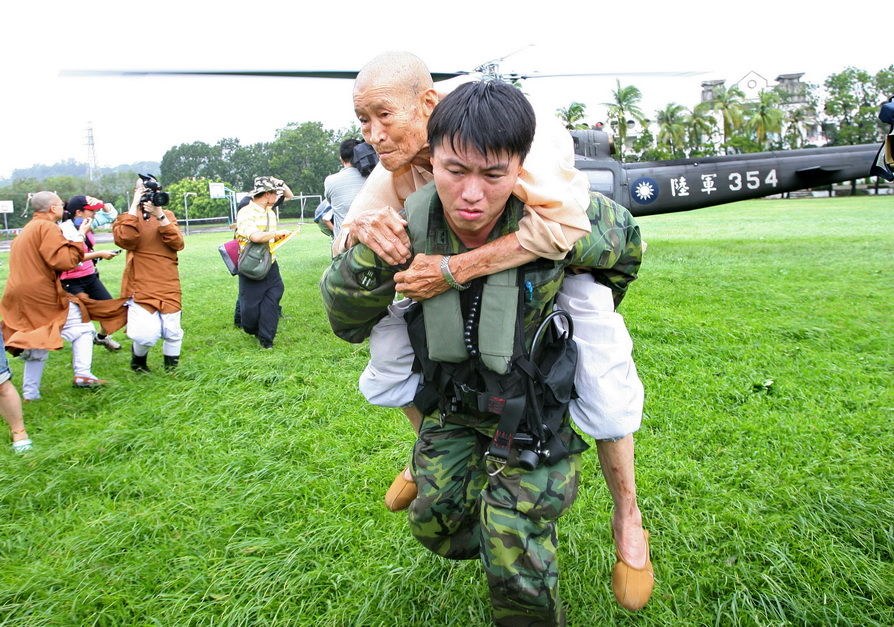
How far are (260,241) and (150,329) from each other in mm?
1712

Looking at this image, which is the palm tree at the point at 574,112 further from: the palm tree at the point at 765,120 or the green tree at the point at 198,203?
the green tree at the point at 198,203

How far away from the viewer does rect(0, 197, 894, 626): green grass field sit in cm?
296

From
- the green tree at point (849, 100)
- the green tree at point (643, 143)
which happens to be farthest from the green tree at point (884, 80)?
the green tree at point (643, 143)

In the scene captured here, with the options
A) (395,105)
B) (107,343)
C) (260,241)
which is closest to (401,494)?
(395,105)

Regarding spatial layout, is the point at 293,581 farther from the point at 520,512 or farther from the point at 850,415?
the point at 850,415

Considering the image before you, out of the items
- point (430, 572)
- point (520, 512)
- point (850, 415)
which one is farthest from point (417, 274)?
point (850, 415)

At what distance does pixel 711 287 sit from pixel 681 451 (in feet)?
20.1

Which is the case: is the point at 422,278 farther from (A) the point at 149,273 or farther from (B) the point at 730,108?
(B) the point at 730,108

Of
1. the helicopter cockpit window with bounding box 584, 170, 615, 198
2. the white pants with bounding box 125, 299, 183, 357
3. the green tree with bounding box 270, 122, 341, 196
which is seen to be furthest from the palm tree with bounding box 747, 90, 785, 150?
the white pants with bounding box 125, 299, 183, 357

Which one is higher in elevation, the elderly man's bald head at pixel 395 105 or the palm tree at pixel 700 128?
the palm tree at pixel 700 128

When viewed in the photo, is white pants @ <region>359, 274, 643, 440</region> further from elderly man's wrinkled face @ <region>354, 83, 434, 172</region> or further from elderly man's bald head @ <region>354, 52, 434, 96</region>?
elderly man's bald head @ <region>354, 52, 434, 96</region>

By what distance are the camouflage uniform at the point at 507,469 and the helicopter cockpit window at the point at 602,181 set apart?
29.8 feet

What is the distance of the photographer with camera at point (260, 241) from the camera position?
780 centimetres

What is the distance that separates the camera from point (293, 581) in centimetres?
312
